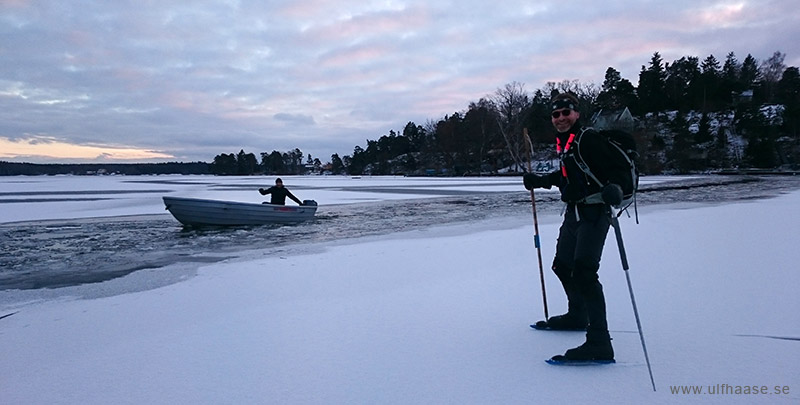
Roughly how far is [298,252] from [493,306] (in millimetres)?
5104

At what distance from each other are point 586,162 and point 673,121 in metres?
90.1

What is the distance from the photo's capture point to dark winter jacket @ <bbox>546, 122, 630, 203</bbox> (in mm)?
3137

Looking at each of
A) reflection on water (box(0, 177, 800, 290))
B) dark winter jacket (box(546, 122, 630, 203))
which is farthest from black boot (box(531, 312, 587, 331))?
reflection on water (box(0, 177, 800, 290))

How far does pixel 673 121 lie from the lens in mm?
80375

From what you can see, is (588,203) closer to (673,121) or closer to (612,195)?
(612,195)

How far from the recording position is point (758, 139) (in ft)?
227

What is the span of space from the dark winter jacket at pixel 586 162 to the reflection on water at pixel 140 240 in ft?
22.7

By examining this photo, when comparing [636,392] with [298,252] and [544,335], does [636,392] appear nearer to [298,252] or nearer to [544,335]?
[544,335]

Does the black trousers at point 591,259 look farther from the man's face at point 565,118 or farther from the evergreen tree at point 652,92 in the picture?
the evergreen tree at point 652,92

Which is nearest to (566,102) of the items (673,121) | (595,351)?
(595,351)

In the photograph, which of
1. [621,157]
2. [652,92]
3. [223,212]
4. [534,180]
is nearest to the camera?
[621,157]

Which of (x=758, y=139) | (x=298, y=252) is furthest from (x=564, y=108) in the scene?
(x=758, y=139)

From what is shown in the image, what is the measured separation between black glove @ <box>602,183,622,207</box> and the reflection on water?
720cm

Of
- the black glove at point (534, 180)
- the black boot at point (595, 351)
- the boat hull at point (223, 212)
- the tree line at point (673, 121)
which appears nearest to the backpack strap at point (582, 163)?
the black glove at point (534, 180)
